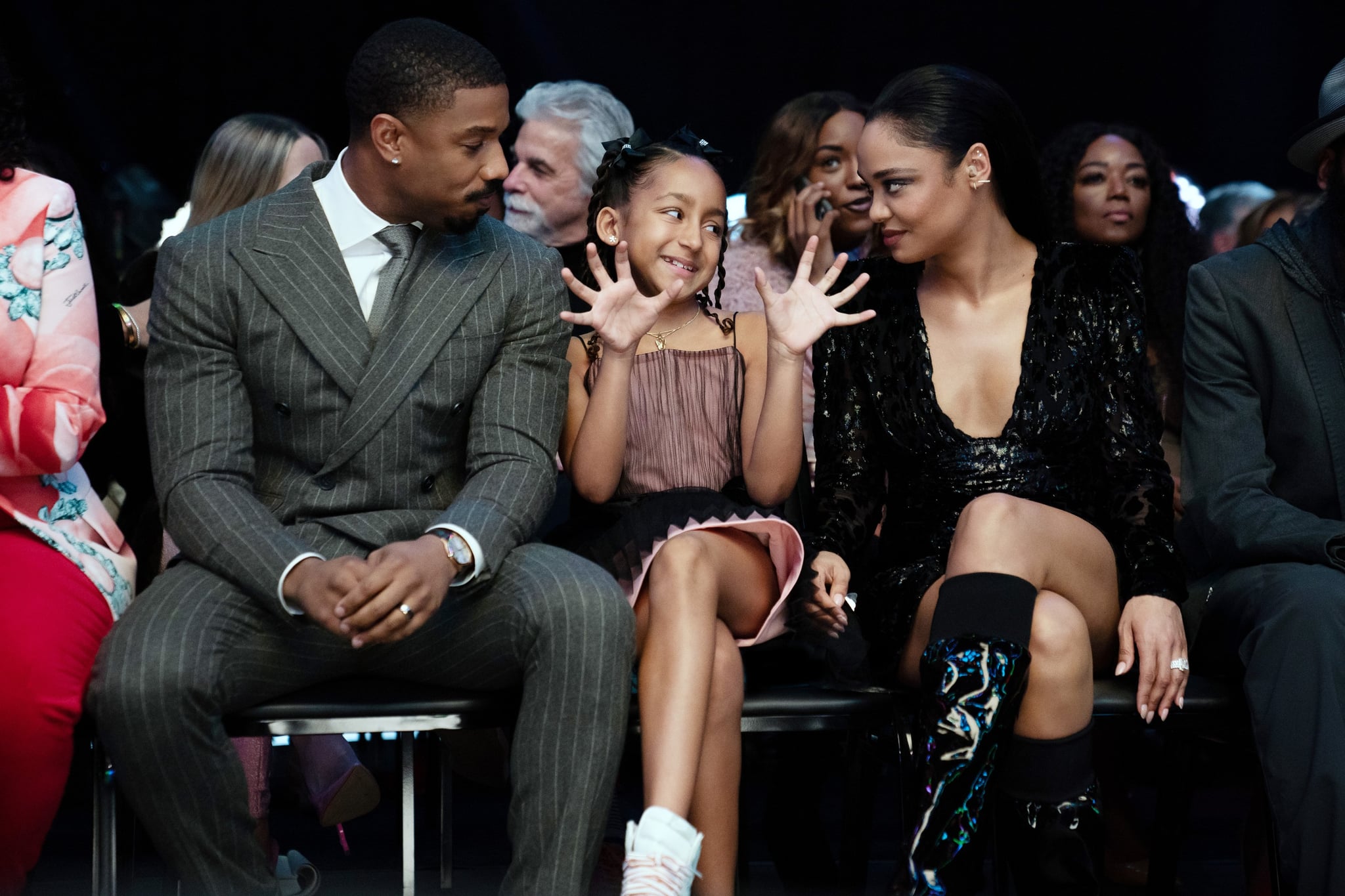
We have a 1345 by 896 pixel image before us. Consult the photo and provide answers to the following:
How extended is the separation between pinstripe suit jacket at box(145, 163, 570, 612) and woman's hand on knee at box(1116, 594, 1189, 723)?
3.29 ft

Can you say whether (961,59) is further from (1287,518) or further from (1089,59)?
(1287,518)

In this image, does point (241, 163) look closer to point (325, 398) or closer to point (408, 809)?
point (325, 398)

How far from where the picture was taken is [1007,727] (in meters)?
2.13

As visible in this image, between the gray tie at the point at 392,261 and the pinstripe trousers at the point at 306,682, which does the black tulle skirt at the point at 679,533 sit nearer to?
the pinstripe trousers at the point at 306,682

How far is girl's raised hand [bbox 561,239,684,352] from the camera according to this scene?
2465 mm

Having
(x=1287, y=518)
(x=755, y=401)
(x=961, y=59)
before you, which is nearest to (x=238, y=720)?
(x=755, y=401)

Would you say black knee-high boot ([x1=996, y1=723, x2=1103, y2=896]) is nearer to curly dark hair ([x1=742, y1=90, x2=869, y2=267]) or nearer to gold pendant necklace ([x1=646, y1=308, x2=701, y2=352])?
gold pendant necklace ([x1=646, y1=308, x2=701, y2=352])

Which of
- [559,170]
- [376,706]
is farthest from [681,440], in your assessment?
[559,170]

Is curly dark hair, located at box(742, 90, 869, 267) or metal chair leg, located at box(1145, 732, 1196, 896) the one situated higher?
curly dark hair, located at box(742, 90, 869, 267)

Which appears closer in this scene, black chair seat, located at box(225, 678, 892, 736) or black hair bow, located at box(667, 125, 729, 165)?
black chair seat, located at box(225, 678, 892, 736)

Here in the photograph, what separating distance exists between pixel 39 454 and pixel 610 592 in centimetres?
95

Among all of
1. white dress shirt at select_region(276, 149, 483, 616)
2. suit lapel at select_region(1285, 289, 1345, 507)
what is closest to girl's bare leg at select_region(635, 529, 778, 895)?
white dress shirt at select_region(276, 149, 483, 616)

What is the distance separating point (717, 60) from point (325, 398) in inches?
131

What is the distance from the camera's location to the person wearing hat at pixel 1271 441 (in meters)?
2.30
